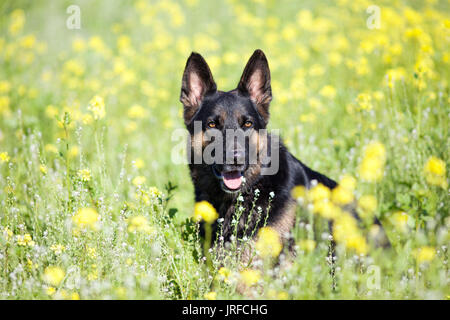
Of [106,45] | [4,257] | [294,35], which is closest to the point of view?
[4,257]

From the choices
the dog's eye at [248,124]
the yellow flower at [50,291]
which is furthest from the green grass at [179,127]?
the dog's eye at [248,124]

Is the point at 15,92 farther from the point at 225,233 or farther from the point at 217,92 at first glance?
the point at 225,233

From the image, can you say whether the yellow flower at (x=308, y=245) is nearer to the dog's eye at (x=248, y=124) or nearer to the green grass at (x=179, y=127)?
the green grass at (x=179, y=127)

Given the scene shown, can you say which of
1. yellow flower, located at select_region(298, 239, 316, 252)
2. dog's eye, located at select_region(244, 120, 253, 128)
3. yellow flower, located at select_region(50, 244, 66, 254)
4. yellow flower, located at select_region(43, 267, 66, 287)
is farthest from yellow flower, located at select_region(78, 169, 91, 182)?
yellow flower, located at select_region(298, 239, 316, 252)

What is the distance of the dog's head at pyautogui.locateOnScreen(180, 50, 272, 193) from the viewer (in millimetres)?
3395

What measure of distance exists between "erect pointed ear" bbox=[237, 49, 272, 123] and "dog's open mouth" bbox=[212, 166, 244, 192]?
2.06 feet

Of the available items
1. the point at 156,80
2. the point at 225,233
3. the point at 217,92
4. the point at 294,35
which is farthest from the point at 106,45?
the point at 225,233

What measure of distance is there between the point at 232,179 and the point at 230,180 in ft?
0.06

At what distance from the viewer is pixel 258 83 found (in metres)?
3.64

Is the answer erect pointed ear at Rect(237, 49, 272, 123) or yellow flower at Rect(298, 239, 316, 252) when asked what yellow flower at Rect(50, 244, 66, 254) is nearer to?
yellow flower at Rect(298, 239, 316, 252)

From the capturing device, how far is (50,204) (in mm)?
3580

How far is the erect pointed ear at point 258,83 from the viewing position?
349 cm

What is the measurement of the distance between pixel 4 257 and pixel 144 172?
253 cm
